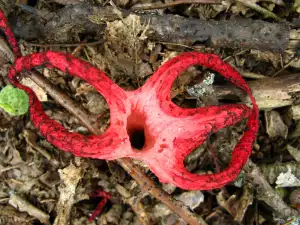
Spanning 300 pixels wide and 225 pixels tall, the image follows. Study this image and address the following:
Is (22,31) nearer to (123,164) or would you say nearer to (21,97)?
(21,97)

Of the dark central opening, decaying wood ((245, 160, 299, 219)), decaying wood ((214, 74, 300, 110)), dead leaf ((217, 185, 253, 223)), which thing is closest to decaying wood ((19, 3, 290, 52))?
decaying wood ((214, 74, 300, 110))

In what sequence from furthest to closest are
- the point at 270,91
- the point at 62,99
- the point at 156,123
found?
1. the point at 270,91
2. the point at 62,99
3. the point at 156,123

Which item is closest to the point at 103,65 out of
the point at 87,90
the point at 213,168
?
the point at 87,90

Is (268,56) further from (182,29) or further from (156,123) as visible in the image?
(156,123)

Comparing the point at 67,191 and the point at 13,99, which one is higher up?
the point at 13,99

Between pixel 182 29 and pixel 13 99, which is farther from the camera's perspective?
pixel 182 29

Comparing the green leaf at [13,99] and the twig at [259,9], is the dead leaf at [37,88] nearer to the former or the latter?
the green leaf at [13,99]

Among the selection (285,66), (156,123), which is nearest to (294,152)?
(285,66)

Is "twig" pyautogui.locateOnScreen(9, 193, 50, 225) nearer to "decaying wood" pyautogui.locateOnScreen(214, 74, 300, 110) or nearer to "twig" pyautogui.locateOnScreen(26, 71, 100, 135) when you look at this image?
"twig" pyautogui.locateOnScreen(26, 71, 100, 135)
